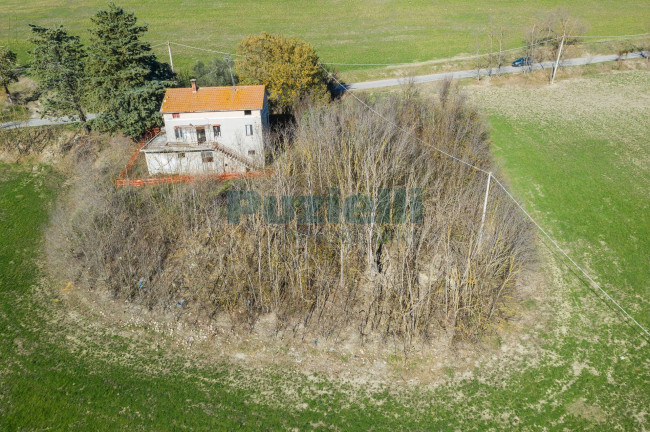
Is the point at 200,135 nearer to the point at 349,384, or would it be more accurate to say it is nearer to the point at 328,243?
the point at 328,243

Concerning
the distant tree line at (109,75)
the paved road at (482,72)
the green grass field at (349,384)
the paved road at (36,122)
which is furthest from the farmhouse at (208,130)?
the paved road at (482,72)

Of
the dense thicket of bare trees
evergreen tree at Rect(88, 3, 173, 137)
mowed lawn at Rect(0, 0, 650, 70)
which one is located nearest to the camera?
the dense thicket of bare trees

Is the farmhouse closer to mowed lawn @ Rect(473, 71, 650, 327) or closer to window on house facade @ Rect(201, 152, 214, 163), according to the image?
window on house facade @ Rect(201, 152, 214, 163)

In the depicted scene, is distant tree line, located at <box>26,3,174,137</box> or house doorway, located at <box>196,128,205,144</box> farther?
distant tree line, located at <box>26,3,174,137</box>

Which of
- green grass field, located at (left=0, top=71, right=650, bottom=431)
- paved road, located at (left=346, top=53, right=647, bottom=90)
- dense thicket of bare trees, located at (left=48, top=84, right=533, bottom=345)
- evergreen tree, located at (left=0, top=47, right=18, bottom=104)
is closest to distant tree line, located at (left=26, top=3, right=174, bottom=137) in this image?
evergreen tree, located at (left=0, top=47, right=18, bottom=104)

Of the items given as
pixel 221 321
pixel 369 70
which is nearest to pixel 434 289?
pixel 221 321

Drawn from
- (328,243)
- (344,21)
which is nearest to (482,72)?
(344,21)

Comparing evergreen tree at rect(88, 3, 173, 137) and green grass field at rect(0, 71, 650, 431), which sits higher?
evergreen tree at rect(88, 3, 173, 137)

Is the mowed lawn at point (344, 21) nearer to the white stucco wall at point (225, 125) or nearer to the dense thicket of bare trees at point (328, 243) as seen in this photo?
the white stucco wall at point (225, 125)
